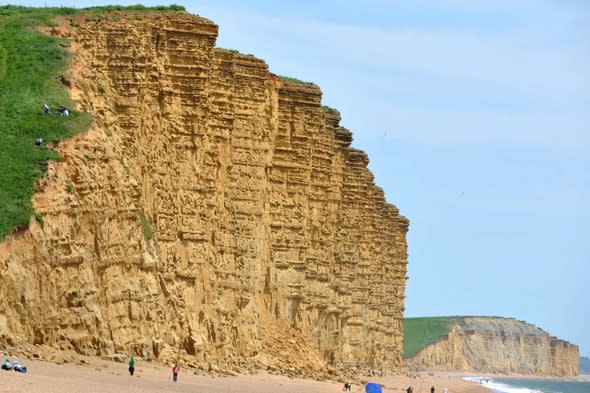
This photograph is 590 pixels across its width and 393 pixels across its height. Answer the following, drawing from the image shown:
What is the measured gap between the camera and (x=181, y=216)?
5181 centimetres

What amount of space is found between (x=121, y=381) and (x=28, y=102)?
10.9 metres

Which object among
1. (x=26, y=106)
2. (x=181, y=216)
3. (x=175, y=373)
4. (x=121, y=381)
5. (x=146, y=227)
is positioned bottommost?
(x=121, y=381)

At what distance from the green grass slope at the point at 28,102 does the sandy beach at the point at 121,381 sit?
4491mm

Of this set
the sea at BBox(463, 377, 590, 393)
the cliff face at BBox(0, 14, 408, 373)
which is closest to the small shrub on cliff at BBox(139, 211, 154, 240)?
the cliff face at BBox(0, 14, 408, 373)

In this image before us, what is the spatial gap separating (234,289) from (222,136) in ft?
19.9

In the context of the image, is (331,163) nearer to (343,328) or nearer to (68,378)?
(343,328)

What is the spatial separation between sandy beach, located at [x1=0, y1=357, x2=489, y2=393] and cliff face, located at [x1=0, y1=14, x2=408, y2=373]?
1.10 meters

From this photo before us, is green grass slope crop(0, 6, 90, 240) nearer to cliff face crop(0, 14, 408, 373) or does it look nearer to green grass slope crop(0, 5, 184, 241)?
green grass slope crop(0, 5, 184, 241)

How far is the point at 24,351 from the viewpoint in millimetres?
40312

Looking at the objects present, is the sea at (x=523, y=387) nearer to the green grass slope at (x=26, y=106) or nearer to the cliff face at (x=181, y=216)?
the cliff face at (x=181, y=216)

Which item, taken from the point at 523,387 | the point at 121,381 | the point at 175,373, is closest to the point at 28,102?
the point at 175,373

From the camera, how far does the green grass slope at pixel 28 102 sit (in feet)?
139

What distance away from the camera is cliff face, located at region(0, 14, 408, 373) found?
4316cm

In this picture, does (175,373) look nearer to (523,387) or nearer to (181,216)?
(181,216)
